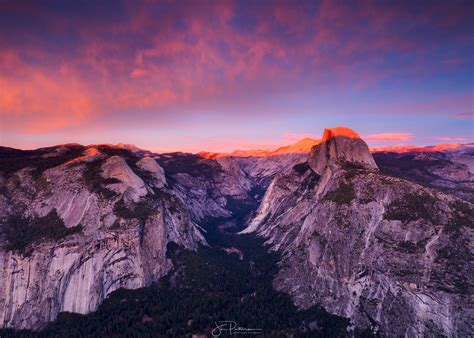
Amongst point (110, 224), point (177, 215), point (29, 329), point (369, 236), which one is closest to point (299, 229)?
point (369, 236)

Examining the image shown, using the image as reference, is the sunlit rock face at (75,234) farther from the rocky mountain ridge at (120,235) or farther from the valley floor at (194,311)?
the valley floor at (194,311)

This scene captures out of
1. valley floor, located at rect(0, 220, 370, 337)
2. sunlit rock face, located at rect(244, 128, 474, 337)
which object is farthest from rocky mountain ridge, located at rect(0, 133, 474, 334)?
valley floor, located at rect(0, 220, 370, 337)
